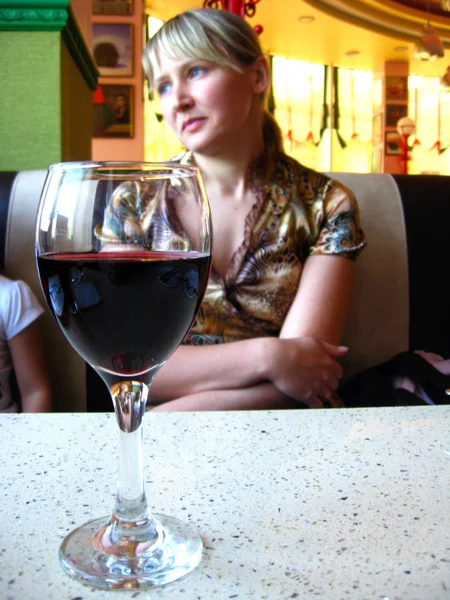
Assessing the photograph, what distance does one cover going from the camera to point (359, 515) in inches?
13.9

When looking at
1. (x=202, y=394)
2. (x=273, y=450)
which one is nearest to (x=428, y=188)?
(x=202, y=394)

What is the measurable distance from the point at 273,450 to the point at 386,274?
1063 millimetres

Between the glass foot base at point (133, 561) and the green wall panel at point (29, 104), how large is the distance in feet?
5.35

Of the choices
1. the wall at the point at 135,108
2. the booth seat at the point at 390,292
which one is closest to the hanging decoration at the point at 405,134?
the wall at the point at 135,108

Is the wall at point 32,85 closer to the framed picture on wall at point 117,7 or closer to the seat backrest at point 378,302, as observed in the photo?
the seat backrest at point 378,302

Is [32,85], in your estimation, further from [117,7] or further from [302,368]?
[117,7]

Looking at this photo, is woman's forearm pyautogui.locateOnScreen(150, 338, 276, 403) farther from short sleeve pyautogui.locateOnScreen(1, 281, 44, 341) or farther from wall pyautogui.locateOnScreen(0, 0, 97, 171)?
wall pyautogui.locateOnScreen(0, 0, 97, 171)

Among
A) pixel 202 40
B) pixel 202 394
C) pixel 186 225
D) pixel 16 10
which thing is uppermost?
pixel 16 10

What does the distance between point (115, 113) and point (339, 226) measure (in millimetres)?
5277

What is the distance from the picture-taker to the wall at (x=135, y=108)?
19.9ft

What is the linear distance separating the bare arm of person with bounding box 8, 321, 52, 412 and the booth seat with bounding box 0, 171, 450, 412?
0.09 metres

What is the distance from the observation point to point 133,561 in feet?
0.98

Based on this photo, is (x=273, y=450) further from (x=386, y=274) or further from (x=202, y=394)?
(x=386, y=274)

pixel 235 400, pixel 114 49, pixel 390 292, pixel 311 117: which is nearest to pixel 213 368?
pixel 235 400
